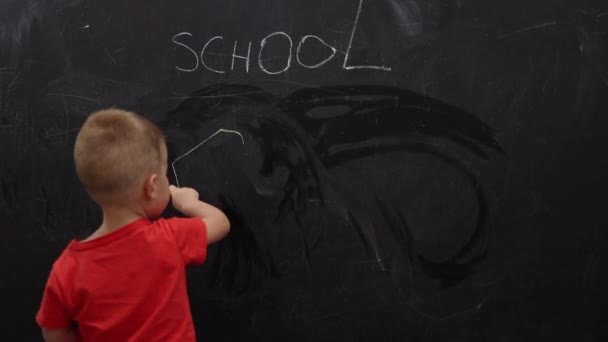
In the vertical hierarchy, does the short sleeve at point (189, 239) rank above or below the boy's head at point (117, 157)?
below

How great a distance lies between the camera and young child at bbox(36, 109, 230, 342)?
3.53 ft

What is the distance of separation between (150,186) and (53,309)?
0.33 metres

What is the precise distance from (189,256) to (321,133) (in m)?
0.46

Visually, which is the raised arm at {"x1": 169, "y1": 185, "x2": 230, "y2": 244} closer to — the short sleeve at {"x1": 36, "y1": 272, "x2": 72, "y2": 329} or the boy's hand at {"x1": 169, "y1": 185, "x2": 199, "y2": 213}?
the boy's hand at {"x1": 169, "y1": 185, "x2": 199, "y2": 213}

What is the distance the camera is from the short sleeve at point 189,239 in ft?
3.82

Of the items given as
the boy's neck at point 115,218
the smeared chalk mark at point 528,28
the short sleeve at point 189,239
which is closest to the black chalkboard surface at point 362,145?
the smeared chalk mark at point 528,28

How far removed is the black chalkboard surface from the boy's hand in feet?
0.35

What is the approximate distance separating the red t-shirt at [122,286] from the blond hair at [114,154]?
A: 0.30 ft

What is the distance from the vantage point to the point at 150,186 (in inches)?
43.9

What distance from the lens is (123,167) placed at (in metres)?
1.07

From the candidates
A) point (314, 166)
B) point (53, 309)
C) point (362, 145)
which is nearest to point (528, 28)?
point (362, 145)

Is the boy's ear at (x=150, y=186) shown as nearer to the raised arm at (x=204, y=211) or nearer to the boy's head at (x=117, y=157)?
the boy's head at (x=117, y=157)

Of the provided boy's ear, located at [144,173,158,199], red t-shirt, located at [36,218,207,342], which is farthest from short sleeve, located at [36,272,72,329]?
boy's ear, located at [144,173,158,199]

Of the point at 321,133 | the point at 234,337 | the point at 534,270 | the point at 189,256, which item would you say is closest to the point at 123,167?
the point at 189,256
